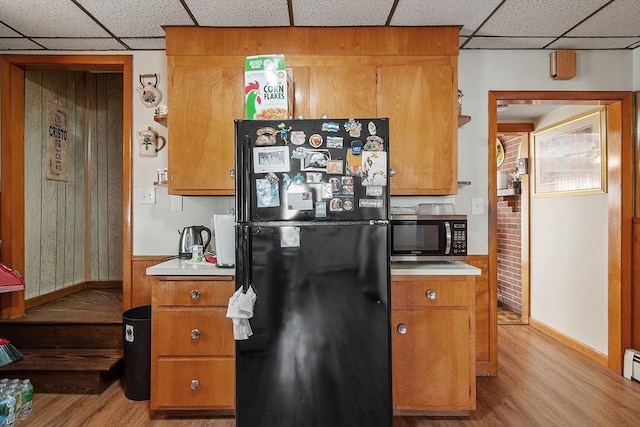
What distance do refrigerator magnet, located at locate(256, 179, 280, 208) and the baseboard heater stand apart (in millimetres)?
2745

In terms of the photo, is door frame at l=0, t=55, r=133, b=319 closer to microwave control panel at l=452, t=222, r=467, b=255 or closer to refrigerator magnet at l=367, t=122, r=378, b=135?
refrigerator magnet at l=367, t=122, r=378, b=135

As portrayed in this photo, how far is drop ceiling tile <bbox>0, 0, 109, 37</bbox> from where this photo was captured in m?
2.33

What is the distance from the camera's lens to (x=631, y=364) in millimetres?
2920

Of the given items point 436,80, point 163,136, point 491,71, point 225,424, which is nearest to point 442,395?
point 225,424

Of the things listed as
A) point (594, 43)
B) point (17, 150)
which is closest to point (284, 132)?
point (17, 150)

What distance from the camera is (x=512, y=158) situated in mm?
4922

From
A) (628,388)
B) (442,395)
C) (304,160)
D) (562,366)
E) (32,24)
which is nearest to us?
(304,160)

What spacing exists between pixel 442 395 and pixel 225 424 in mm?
1193

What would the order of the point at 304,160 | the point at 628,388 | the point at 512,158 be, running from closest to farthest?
1. the point at 304,160
2. the point at 628,388
3. the point at 512,158

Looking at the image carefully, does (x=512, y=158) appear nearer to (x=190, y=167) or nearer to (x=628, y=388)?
(x=628, y=388)

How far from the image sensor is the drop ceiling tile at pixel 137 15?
2.33 meters

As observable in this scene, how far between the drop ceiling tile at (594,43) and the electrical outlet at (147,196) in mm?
2950

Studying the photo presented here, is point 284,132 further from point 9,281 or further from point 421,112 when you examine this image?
point 9,281

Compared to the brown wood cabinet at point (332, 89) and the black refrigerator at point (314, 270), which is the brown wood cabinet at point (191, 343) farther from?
the brown wood cabinet at point (332, 89)
